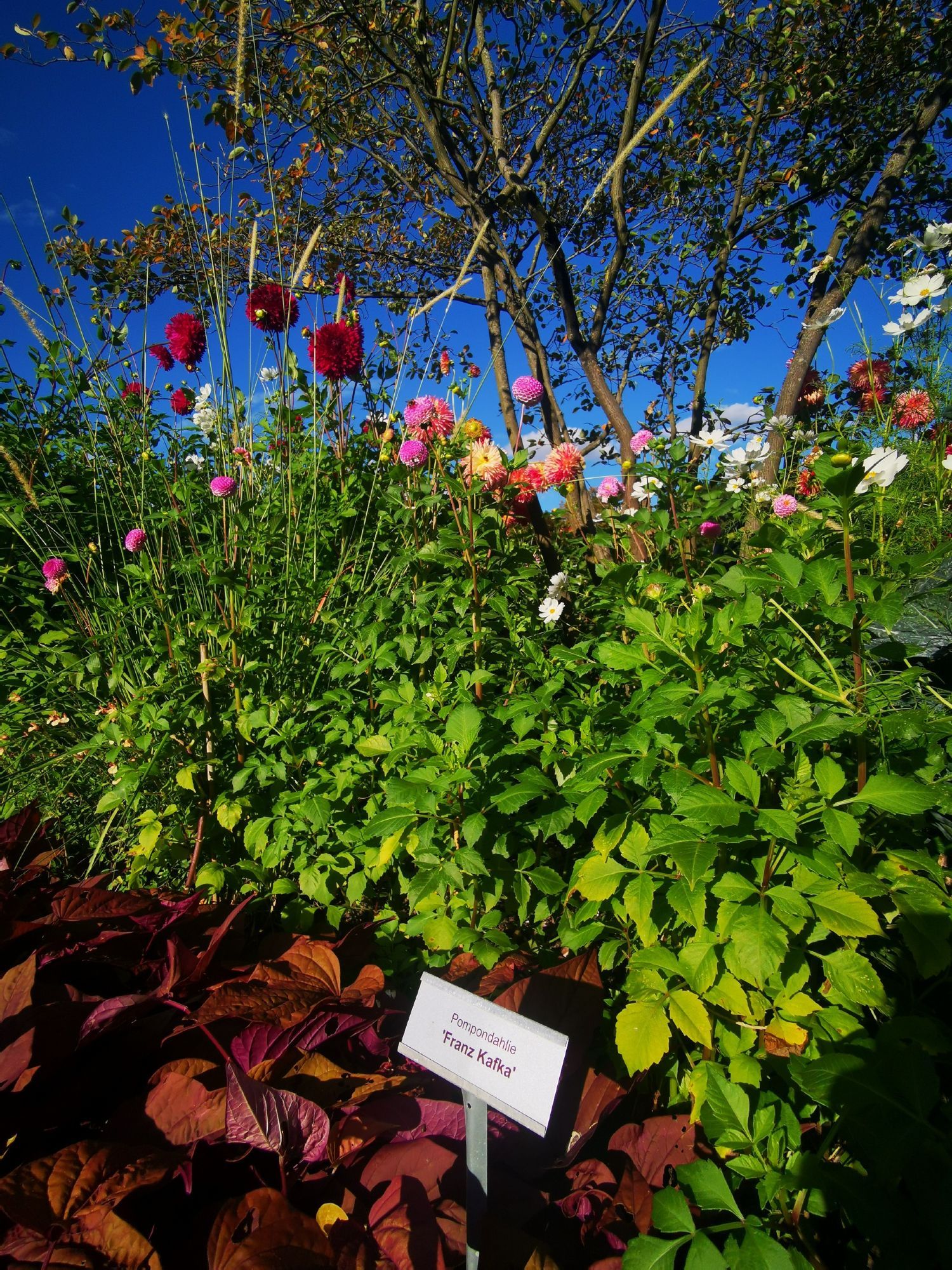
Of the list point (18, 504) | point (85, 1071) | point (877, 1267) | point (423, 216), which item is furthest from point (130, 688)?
point (423, 216)

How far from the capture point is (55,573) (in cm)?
177

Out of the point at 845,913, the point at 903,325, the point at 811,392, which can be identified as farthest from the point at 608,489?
the point at 811,392

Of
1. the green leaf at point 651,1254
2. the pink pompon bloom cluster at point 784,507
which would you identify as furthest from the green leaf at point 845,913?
the pink pompon bloom cluster at point 784,507

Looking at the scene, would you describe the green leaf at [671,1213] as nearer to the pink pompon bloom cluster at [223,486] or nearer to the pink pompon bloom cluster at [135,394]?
the pink pompon bloom cluster at [223,486]

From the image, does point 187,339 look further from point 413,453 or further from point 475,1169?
point 475,1169

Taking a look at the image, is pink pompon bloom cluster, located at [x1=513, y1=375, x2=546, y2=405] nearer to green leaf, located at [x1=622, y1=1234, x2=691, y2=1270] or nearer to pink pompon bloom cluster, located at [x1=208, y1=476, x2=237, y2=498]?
pink pompon bloom cluster, located at [x1=208, y1=476, x2=237, y2=498]

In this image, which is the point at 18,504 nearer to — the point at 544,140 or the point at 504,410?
the point at 504,410

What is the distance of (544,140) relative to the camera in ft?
9.31

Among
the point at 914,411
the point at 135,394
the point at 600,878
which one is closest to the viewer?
the point at 600,878

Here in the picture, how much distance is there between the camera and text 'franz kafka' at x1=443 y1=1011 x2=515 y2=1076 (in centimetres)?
69

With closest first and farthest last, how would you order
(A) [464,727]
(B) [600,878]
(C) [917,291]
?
(B) [600,878] → (A) [464,727] → (C) [917,291]

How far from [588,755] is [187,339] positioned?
→ 1699 millimetres

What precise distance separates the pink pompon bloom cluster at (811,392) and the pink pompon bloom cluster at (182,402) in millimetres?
2581

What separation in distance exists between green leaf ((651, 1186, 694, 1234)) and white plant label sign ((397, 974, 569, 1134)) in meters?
0.19
